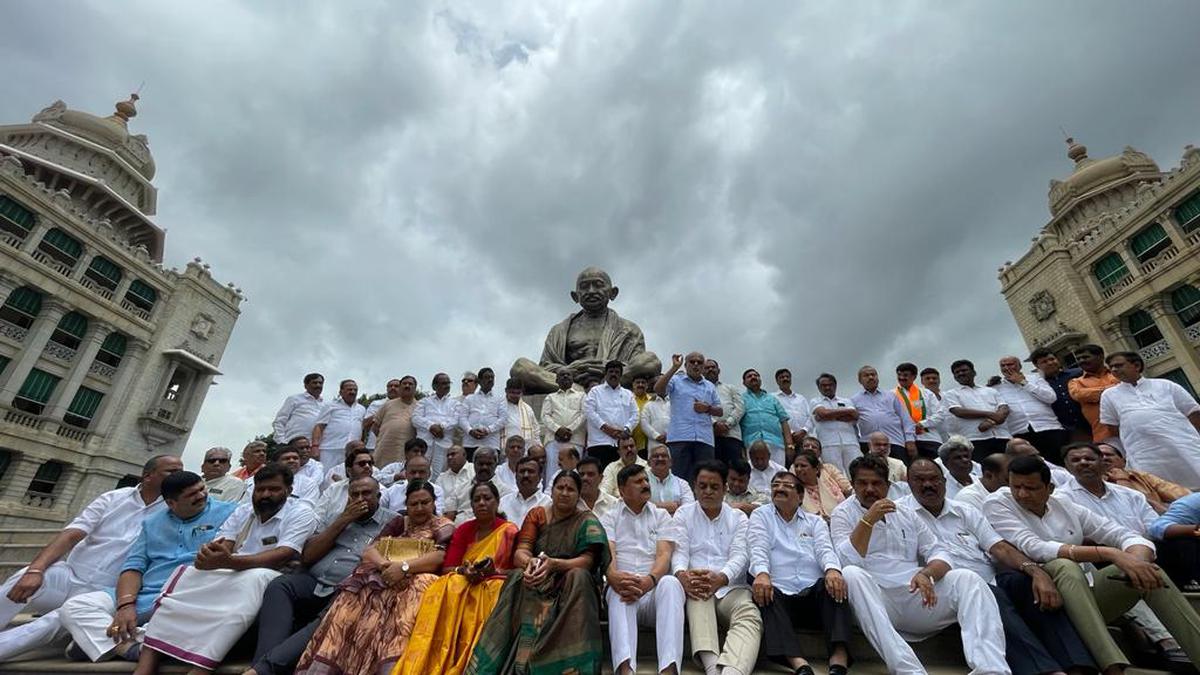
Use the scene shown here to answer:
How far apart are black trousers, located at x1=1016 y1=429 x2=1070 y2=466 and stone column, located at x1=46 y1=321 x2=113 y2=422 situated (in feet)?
126

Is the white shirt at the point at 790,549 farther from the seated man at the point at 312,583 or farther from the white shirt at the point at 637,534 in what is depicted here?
the seated man at the point at 312,583

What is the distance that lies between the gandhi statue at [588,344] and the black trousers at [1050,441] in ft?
19.5

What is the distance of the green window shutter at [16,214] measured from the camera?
973 inches

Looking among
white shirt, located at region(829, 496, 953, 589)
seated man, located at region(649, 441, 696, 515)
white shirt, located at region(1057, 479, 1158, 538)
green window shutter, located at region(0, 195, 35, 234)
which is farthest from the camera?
green window shutter, located at region(0, 195, 35, 234)

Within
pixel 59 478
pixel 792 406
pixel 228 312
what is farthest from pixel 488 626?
pixel 228 312

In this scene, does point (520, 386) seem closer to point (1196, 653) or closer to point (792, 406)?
point (792, 406)

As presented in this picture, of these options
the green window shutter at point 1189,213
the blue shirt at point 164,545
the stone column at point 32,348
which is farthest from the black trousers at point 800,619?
the stone column at point 32,348

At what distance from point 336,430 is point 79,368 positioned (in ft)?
96.5

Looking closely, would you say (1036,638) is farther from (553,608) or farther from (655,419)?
(655,419)

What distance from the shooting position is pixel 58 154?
103 ft

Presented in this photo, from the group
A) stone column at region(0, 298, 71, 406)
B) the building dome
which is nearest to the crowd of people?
stone column at region(0, 298, 71, 406)

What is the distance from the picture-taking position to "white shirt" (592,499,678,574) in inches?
179

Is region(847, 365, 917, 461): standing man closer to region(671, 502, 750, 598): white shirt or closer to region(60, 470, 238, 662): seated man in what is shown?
region(671, 502, 750, 598): white shirt

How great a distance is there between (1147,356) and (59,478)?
5597 centimetres
